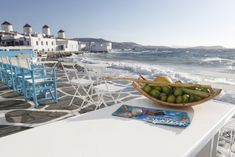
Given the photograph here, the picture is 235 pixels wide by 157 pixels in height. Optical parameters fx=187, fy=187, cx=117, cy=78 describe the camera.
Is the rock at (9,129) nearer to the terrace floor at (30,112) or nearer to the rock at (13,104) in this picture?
the terrace floor at (30,112)

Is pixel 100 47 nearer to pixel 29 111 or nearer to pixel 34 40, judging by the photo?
pixel 34 40

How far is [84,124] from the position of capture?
0.91 m

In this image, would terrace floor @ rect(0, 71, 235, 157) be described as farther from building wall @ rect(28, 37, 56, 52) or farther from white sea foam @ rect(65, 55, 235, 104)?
building wall @ rect(28, 37, 56, 52)

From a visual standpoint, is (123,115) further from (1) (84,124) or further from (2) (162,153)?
(2) (162,153)

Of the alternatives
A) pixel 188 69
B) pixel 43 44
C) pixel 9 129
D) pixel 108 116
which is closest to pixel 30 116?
pixel 9 129

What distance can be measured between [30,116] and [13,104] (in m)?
0.95

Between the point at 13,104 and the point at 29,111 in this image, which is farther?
the point at 13,104

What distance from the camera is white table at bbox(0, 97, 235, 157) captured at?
2.16ft

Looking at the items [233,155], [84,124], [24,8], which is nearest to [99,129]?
[84,124]

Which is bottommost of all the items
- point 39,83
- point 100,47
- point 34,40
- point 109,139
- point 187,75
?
point 187,75

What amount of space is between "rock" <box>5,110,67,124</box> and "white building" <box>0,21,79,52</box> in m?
22.9

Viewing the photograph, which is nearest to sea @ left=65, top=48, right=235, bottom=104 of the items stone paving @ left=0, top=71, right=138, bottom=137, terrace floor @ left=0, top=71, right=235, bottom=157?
terrace floor @ left=0, top=71, right=235, bottom=157

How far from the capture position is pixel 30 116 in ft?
11.0

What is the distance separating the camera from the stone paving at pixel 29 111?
2.96m
